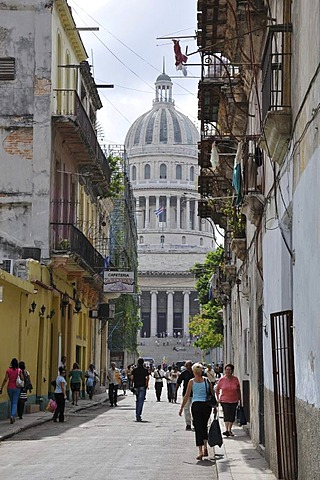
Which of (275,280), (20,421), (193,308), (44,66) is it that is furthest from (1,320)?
(193,308)

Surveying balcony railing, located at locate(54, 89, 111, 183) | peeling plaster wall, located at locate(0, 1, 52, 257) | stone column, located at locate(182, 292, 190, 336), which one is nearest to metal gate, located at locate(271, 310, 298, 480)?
peeling plaster wall, located at locate(0, 1, 52, 257)

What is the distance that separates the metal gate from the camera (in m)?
11.1

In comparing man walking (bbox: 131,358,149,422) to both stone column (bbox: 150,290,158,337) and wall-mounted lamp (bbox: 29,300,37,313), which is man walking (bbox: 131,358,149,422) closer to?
wall-mounted lamp (bbox: 29,300,37,313)

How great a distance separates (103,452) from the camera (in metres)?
16.4

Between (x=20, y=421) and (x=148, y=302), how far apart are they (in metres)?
129

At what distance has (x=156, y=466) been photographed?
14.4 m

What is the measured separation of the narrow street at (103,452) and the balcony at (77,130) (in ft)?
28.8

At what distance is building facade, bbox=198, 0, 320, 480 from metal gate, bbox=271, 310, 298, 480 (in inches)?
0.5

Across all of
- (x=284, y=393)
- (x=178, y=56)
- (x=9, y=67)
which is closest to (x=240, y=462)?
(x=284, y=393)

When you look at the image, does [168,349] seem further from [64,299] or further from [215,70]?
[215,70]

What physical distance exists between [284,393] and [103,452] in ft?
18.2

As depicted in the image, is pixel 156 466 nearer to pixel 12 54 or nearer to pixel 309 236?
pixel 309 236

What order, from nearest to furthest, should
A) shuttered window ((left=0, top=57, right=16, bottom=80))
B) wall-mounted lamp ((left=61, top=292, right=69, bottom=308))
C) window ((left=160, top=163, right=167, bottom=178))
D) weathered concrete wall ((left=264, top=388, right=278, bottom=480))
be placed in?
weathered concrete wall ((left=264, top=388, right=278, bottom=480)) < shuttered window ((left=0, top=57, right=16, bottom=80)) < wall-mounted lamp ((left=61, top=292, right=69, bottom=308)) < window ((left=160, top=163, right=167, bottom=178))

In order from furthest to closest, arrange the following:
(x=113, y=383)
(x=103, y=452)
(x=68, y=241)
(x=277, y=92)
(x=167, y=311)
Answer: (x=167, y=311), (x=113, y=383), (x=68, y=241), (x=103, y=452), (x=277, y=92)
